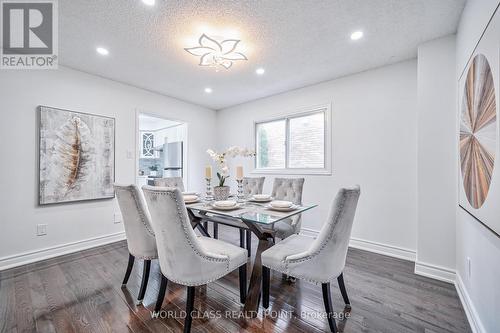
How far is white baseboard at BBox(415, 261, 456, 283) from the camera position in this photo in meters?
2.11

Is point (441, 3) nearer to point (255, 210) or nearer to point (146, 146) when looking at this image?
point (255, 210)

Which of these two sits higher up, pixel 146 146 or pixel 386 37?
pixel 386 37

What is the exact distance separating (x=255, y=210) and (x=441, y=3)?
240 centimetres

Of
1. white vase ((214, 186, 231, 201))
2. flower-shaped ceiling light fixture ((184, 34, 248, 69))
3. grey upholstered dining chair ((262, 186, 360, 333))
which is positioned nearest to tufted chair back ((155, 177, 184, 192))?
white vase ((214, 186, 231, 201))

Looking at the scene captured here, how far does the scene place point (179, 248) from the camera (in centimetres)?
139

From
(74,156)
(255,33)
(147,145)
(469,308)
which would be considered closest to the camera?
(469,308)

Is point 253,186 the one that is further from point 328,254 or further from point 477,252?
point 477,252

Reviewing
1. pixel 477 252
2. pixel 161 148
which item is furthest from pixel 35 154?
pixel 477 252

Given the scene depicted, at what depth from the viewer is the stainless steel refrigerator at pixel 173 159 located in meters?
4.78

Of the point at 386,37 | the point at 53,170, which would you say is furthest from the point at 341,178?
the point at 53,170

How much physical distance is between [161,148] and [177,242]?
17.0 ft

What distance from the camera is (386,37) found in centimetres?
223

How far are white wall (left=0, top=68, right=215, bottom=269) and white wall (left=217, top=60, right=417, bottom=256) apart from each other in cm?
306

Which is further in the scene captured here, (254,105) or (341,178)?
(254,105)
